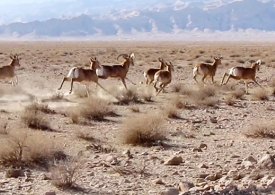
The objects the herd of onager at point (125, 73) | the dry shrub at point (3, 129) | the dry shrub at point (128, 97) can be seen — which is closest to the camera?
the dry shrub at point (3, 129)

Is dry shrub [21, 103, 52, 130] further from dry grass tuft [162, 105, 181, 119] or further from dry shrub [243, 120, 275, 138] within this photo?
dry shrub [243, 120, 275, 138]

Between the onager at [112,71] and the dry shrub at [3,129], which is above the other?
the onager at [112,71]

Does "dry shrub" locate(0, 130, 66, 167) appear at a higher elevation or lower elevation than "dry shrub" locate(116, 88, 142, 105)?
higher

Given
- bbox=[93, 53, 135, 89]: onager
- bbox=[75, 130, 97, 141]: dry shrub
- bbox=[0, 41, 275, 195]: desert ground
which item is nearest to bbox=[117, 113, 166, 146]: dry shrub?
bbox=[0, 41, 275, 195]: desert ground

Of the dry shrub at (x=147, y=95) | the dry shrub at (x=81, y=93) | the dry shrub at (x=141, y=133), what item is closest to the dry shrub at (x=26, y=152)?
the dry shrub at (x=141, y=133)

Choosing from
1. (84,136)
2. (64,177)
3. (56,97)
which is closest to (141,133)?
(84,136)

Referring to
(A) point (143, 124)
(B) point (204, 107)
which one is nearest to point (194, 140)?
(A) point (143, 124)

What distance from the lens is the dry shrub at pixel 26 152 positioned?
9.76 meters

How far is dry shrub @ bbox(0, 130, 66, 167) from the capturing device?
9755 mm

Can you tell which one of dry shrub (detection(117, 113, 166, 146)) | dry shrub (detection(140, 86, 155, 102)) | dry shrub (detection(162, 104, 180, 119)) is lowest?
dry shrub (detection(140, 86, 155, 102))

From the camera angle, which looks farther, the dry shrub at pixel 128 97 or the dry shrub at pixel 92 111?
the dry shrub at pixel 128 97

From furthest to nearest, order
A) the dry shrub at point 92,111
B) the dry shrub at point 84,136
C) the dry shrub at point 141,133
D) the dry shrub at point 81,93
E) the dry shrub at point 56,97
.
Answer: the dry shrub at point 81,93, the dry shrub at point 56,97, the dry shrub at point 92,111, the dry shrub at point 84,136, the dry shrub at point 141,133

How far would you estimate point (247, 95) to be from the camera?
71.5ft

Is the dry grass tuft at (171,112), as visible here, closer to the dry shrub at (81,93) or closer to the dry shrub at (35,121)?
the dry shrub at (35,121)
